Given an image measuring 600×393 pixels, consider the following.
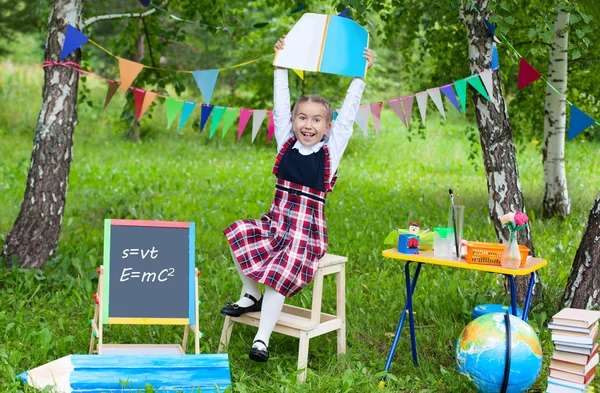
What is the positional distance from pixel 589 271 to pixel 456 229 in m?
1.24

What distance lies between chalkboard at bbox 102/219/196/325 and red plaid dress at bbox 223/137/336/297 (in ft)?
1.02

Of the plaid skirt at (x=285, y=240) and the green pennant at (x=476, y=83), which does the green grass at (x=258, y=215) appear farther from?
the green pennant at (x=476, y=83)

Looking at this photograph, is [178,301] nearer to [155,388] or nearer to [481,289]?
[155,388]

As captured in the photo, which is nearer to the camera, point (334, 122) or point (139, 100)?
point (334, 122)

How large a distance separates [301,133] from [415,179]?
7.18 m

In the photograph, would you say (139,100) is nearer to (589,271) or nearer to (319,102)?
(319,102)

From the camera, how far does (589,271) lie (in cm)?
455

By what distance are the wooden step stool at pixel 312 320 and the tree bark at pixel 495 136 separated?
4.26 ft

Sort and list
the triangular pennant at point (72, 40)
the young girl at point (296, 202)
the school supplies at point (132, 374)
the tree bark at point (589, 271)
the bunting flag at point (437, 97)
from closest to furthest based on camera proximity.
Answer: the school supplies at point (132, 374), the young girl at point (296, 202), the tree bark at point (589, 271), the bunting flag at point (437, 97), the triangular pennant at point (72, 40)

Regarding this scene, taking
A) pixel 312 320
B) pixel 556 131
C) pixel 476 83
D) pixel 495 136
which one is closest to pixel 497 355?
pixel 312 320

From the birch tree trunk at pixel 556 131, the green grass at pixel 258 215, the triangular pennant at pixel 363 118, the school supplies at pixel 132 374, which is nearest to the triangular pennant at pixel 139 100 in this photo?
the green grass at pixel 258 215

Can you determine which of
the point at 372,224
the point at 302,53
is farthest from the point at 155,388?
the point at 372,224

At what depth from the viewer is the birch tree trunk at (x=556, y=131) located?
7.57 metres

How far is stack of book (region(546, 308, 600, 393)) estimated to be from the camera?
11.6 feet
